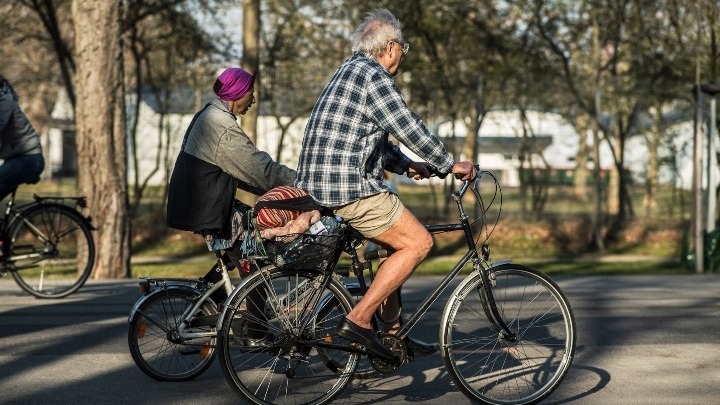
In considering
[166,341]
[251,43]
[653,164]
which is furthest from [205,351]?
[653,164]

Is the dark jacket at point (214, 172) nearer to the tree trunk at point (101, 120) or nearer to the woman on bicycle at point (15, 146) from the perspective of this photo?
the woman on bicycle at point (15, 146)

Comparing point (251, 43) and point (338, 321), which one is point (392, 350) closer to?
point (338, 321)

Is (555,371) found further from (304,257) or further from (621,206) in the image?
(621,206)

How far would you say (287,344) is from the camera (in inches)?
238

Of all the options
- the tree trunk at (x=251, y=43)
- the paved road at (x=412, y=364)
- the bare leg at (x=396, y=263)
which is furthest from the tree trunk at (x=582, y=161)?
the bare leg at (x=396, y=263)

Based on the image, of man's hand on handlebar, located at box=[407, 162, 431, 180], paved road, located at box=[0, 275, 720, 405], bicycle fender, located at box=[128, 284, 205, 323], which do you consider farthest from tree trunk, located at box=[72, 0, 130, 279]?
man's hand on handlebar, located at box=[407, 162, 431, 180]

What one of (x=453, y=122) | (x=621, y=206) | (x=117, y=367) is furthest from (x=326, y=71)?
(x=117, y=367)

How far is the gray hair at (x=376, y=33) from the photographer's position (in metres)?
5.95

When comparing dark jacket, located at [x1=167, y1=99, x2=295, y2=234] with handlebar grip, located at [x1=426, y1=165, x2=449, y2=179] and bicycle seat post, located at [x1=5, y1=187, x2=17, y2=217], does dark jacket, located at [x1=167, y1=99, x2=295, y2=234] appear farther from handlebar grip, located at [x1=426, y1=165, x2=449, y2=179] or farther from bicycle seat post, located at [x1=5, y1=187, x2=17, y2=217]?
bicycle seat post, located at [x1=5, y1=187, x2=17, y2=217]

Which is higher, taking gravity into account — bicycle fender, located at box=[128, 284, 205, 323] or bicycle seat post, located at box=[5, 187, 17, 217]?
bicycle seat post, located at box=[5, 187, 17, 217]

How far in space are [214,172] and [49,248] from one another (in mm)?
4140

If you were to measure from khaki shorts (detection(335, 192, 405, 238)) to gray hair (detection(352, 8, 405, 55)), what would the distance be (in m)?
0.71

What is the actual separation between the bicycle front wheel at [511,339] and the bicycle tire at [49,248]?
473cm

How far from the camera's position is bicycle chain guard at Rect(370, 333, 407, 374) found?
6027mm
